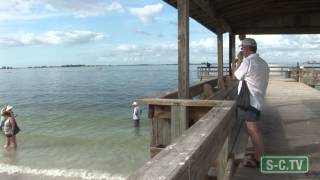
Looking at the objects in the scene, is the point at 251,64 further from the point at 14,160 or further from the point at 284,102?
the point at 14,160

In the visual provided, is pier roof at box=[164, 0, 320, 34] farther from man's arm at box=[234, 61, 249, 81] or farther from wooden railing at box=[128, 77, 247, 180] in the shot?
man's arm at box=[234, 61, 249, 81]

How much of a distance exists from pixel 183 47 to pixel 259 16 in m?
9.49

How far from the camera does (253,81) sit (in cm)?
546

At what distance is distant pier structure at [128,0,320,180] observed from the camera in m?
3.06

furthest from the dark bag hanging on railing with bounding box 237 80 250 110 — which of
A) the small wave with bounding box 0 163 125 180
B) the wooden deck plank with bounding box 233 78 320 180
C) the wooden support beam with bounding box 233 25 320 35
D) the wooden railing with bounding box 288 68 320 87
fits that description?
the wooden railing with bounding box 288 68 320 87

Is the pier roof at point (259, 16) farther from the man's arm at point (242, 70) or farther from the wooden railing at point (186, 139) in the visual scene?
the man's arm at point (242, 70)

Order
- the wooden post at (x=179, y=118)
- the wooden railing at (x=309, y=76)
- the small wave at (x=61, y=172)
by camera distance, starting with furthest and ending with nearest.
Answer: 1. the wooden railing at (x=309, y=76)
2. the small wave at (x=61, y=172)
3. the wooden post at (x=179, y=118)

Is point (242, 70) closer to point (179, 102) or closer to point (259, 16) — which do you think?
point (179, 102)

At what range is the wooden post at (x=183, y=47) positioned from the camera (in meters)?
7.66

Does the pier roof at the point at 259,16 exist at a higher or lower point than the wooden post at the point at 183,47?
higher

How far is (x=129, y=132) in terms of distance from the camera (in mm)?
26484

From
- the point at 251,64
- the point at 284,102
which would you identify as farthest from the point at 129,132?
the point at 251,64

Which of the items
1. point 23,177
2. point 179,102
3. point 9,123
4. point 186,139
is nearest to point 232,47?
point 9,123

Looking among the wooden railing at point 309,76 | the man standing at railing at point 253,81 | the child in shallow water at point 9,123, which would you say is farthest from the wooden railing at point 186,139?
the wooden railing at point 309,76
